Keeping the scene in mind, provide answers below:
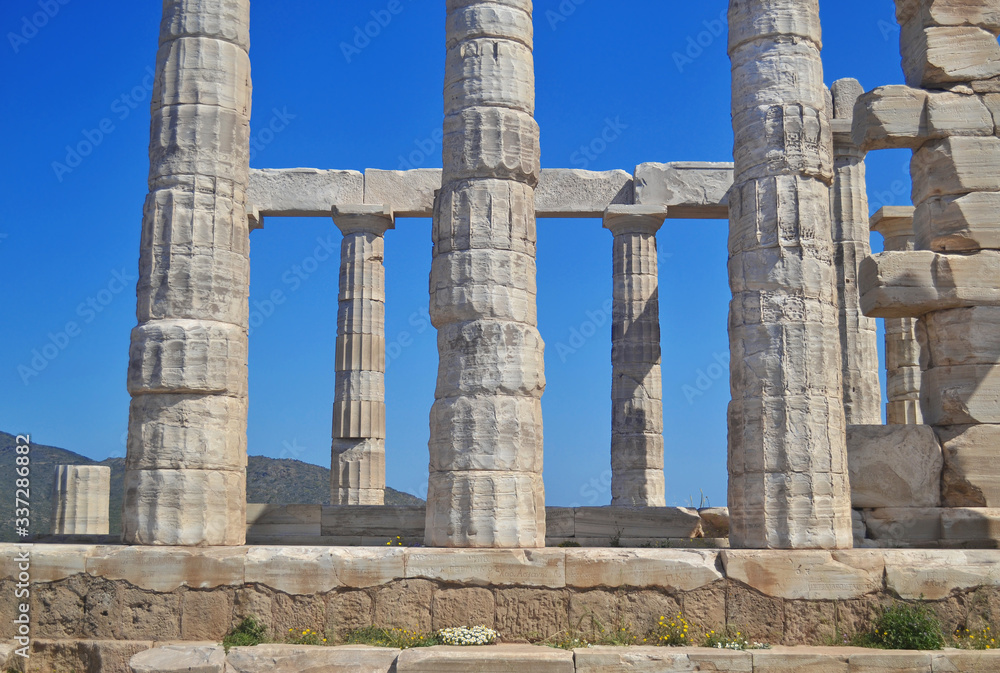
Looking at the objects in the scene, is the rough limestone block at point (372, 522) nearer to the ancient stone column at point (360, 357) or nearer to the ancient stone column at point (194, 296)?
the ancient stone column at point (194, 296)

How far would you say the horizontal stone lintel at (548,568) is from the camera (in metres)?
11.0

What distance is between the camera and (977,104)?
47.2 feet

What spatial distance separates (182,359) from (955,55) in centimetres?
1182

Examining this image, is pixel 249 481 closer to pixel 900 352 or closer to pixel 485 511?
pixel 900 352

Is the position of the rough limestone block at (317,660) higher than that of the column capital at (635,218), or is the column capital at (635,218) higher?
the column capital at (635,218)

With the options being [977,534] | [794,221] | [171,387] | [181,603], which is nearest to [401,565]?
[181,603]

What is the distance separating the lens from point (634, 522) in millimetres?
14633

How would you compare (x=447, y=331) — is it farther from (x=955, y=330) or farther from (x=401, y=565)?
(x=955, y=330)

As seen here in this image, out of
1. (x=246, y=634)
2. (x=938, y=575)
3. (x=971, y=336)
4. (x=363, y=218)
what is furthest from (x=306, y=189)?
(x=938, y=575)

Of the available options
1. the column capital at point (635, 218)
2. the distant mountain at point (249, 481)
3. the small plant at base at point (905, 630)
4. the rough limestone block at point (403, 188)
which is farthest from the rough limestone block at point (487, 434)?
the distant mountain at point (249, 481)

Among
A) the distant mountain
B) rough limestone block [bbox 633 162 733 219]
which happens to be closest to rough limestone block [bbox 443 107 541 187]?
rough limestone block [bbox 633 162 733 219]

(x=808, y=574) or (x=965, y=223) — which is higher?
(x=965, y=223)

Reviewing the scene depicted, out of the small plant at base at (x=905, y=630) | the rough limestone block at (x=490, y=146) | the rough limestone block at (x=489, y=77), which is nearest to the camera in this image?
the small plant at base at (x=905, y=630)

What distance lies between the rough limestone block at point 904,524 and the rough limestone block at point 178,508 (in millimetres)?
8536
